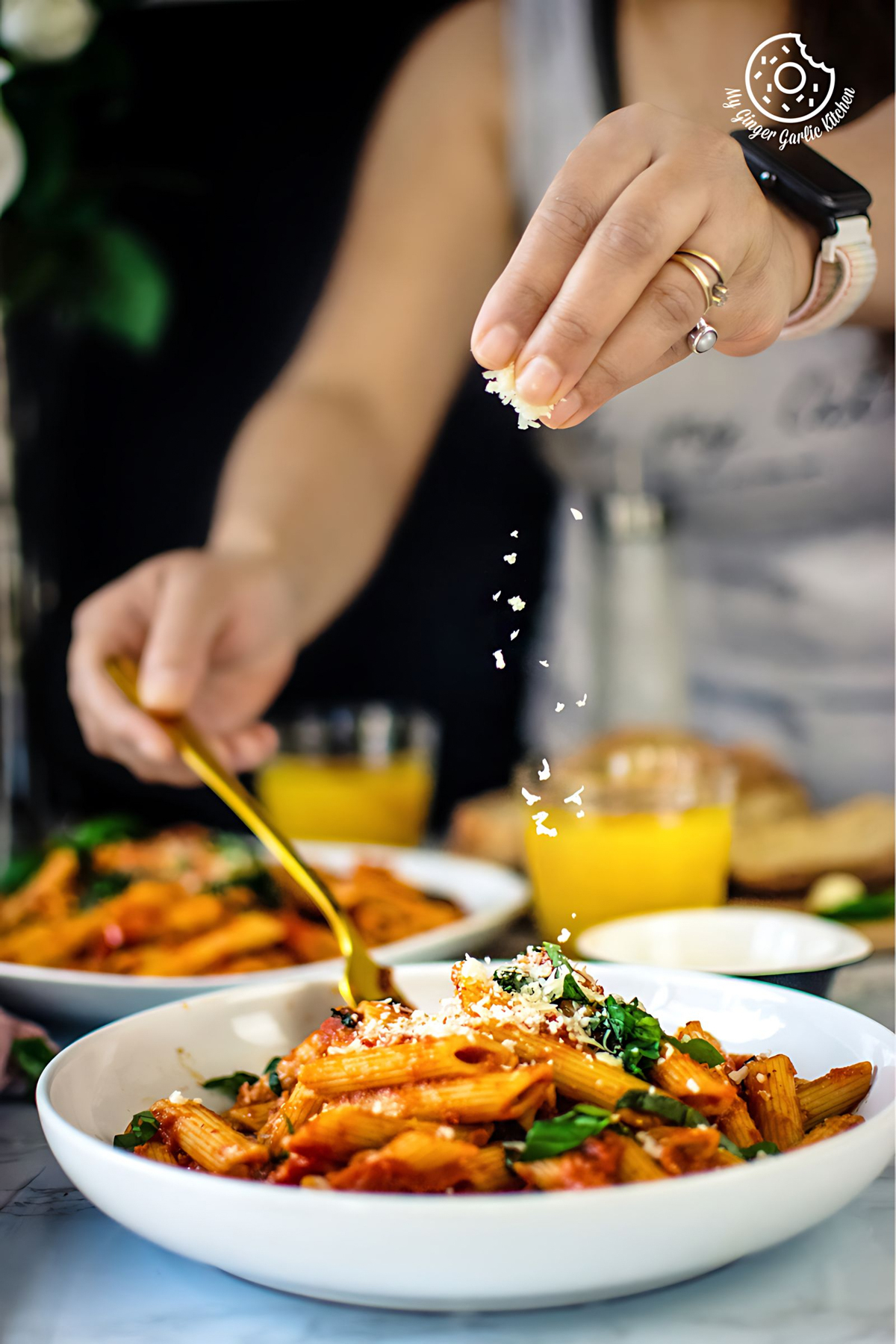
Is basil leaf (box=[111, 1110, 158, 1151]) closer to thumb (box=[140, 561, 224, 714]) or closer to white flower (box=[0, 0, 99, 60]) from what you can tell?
thumb (box=[140, 561, 224, 714])

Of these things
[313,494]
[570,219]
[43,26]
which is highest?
[43,26]

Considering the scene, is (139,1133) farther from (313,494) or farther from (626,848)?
(313,494)

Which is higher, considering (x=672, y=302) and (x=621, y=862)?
(x=672, y=302)

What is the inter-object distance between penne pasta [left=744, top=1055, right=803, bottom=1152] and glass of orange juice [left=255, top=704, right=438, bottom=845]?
3.63 ft

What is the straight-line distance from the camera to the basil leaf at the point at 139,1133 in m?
0.66

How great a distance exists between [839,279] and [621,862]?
564 millimetres

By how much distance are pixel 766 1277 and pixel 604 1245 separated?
0.16 metres

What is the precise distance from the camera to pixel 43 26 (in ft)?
5.21

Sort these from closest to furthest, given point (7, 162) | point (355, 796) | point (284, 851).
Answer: point (284, 851) → point (7, 162) → point (355, 796)

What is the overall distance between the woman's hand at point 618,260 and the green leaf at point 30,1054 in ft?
1.93

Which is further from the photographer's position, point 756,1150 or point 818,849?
point 818,849

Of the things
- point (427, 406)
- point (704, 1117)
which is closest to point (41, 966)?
point (704, 1117)

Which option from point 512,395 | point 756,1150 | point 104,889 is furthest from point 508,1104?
point 104,889

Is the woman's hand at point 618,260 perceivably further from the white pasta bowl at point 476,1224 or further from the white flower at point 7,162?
the white flower at point 7,162
